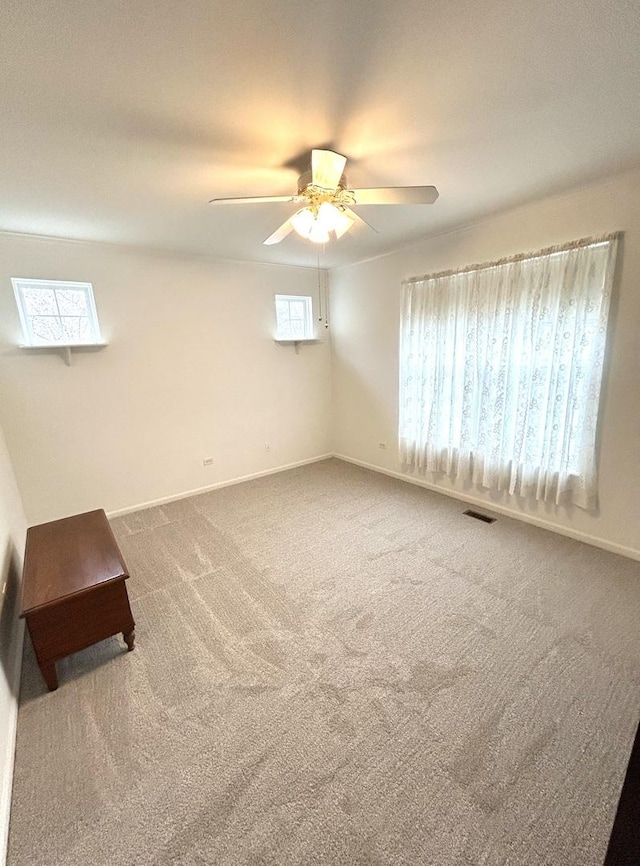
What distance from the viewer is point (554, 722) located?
1.42 meters

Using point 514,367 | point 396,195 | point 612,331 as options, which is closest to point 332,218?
point 396,195

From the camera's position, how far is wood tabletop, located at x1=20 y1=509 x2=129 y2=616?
1630mm

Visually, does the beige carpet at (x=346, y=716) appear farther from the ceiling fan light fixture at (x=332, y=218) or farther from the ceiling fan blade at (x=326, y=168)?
the ceiling fan blade at (x=326, y=168)

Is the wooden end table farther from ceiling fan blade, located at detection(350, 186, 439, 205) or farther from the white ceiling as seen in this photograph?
ceiling fan blade, located at detection(350, 186, 439, 205)

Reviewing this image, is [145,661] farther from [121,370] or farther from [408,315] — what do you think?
[408,315]

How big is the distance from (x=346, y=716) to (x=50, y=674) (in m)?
1.39

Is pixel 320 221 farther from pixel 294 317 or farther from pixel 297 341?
pixel 294 317

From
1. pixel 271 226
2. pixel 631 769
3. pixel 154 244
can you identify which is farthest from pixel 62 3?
pixel 631 769

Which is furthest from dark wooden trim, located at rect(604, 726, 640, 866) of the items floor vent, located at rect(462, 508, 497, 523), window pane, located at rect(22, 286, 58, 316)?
window pane, located at rect(22, 286, 58, 316)

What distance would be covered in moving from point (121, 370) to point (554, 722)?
3836mm

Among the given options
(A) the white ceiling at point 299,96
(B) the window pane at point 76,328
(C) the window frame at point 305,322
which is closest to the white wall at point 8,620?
(B) the window pane at point 76,328

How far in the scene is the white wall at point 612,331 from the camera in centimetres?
225

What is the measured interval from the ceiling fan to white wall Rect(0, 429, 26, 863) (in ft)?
7.34

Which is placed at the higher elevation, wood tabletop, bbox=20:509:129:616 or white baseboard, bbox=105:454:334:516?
wood tabletop, bbox=20:509:129:616
